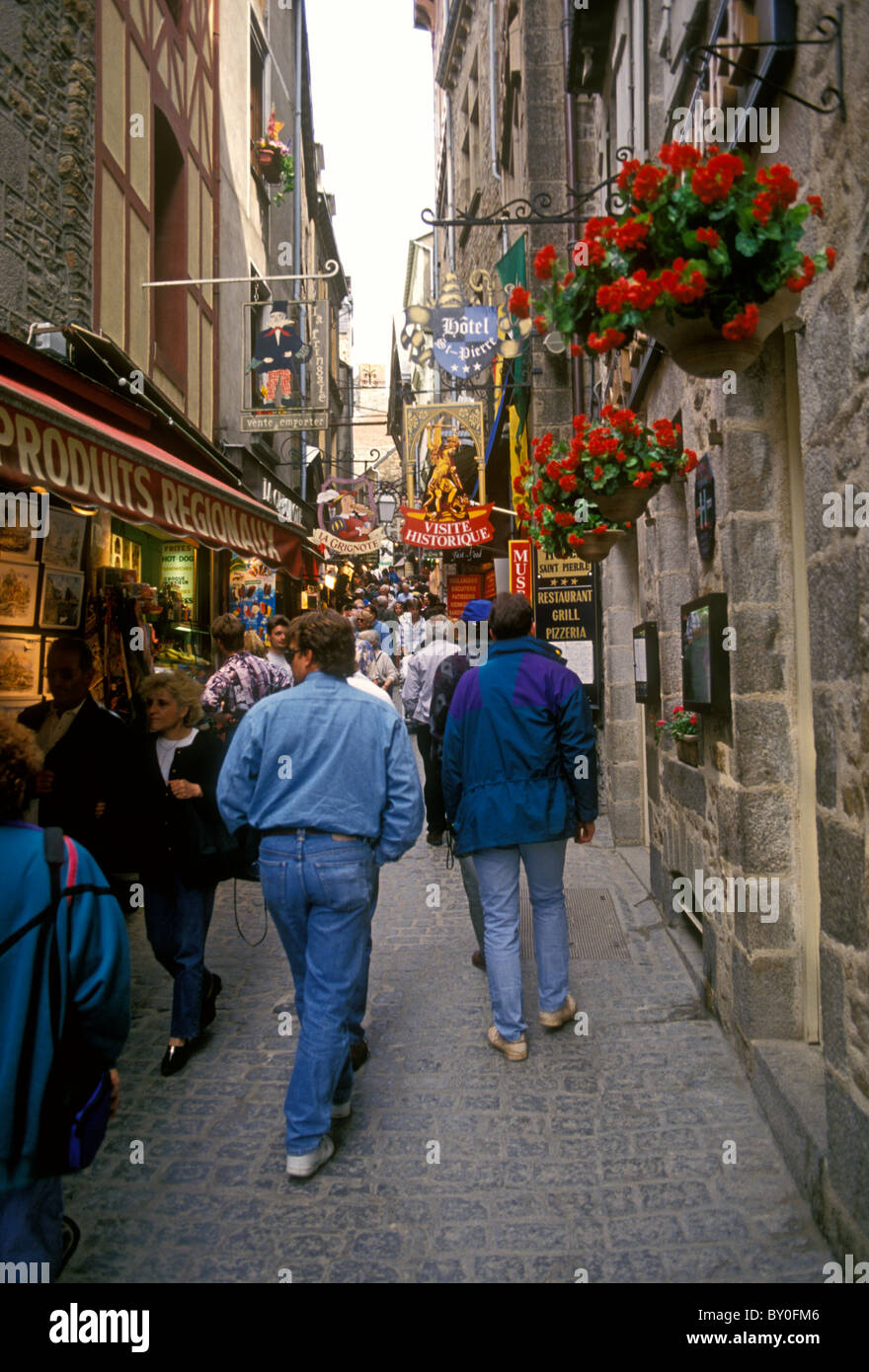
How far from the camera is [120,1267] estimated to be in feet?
9.08

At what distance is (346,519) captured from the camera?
64.3 ft

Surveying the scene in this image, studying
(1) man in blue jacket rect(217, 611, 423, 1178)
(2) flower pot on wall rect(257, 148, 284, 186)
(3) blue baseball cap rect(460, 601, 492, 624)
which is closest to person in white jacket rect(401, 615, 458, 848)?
(3) blue baseball cap rect(460, 601, 492, 624)

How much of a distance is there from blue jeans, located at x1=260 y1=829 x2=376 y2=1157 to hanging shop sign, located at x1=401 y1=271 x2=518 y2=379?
772cm

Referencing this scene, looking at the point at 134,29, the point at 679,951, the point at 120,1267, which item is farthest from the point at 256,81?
the point at 120,1267

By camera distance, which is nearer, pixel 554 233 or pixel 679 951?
pixel 679 951

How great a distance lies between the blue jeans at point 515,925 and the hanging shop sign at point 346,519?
49.9 ft

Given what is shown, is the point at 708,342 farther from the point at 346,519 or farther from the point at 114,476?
the point at 346,519

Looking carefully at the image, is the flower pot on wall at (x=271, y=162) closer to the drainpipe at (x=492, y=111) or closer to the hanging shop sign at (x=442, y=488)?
the drainpipe at (x=492, y=111)

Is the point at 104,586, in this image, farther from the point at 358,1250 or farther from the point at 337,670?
the point at 358,1250

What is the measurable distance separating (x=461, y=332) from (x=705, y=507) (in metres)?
6.66

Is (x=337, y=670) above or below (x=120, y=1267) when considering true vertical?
above

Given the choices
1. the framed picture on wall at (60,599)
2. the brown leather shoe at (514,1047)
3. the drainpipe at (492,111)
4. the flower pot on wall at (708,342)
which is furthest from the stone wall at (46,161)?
the drainpipe at (492,111)
